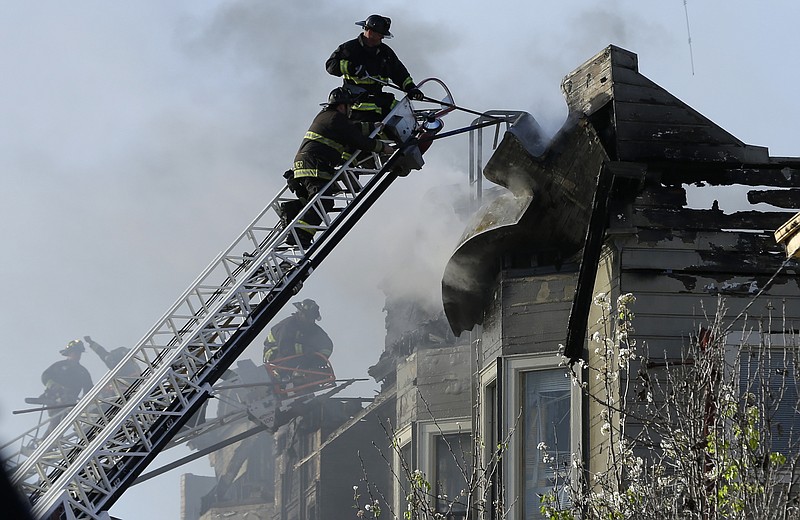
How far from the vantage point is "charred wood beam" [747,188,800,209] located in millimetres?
9625

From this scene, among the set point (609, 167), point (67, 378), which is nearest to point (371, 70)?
point (609, 167)

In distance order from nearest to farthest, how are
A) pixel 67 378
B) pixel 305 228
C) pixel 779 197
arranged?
pixel 779 197 → pixel 305 228 → pixel 67 378

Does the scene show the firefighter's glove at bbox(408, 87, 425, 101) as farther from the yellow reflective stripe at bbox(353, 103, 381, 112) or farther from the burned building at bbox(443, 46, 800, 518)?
the burned building at bbox(443, 46, 800, 518)

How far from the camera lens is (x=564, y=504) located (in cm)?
999

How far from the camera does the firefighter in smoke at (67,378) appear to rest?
33969 millimetres

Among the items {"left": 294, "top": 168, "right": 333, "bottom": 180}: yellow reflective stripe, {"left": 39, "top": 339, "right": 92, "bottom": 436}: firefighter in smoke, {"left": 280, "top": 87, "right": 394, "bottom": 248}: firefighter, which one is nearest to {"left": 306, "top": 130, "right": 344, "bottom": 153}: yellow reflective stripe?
{"left": 280, "top": 87, "right": 394, "bottom": 248}: firefighter

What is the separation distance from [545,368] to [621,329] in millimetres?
2778

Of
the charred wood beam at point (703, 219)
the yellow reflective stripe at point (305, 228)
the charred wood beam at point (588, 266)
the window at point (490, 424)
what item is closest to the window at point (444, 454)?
the window at point (490, 424)

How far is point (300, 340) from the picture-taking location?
104 ft

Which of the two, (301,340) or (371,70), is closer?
(371,70)

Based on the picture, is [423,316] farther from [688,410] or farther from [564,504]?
[688,410]

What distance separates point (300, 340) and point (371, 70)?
21.8 meters

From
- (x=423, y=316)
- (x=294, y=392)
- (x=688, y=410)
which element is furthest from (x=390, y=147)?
(x=294, y=392)

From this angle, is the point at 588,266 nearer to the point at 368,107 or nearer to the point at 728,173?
the point at 728,173
